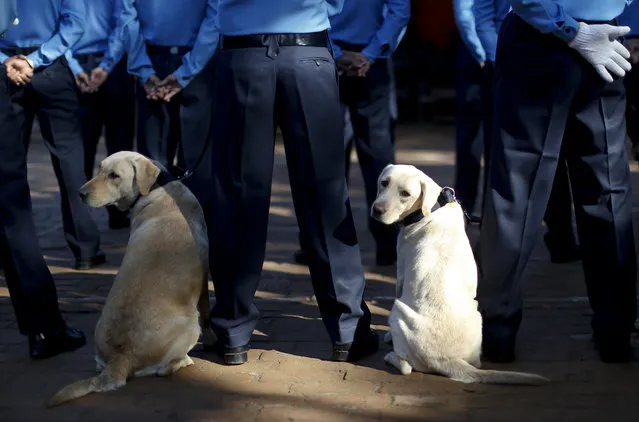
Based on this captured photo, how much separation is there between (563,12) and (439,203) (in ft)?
3.30

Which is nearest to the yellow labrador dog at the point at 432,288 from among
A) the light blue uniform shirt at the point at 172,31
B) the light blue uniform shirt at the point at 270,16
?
the light blue uniform shirt at the point at 270,16

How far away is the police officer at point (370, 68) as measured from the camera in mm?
6844

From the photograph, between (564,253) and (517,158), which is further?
(564,253)

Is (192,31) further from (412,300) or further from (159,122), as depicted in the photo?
(412,300)

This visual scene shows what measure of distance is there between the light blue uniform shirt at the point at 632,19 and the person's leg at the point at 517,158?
48.2 inches

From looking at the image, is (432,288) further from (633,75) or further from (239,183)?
(633,75)

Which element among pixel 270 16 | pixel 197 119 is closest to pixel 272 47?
pixel 270 16

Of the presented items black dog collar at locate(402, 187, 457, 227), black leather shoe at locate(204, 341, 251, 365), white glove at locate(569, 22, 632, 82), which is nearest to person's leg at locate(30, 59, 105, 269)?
black leather shoe at locate(204, 341, 251, 365)

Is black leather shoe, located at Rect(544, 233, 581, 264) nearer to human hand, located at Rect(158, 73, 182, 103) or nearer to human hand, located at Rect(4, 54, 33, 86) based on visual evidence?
human hand, located at Rect(158, 73, 182, 103)

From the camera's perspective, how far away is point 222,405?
4441mm

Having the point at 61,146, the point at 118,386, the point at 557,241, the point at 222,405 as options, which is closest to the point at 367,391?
the point at 222,405

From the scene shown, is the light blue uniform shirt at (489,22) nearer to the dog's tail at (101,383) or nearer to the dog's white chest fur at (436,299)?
the dog's white chest fur at (436,299)

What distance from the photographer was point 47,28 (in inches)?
262

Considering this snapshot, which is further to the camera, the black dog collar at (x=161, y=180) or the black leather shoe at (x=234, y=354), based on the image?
the black dog collar at (x=161, y=180)
